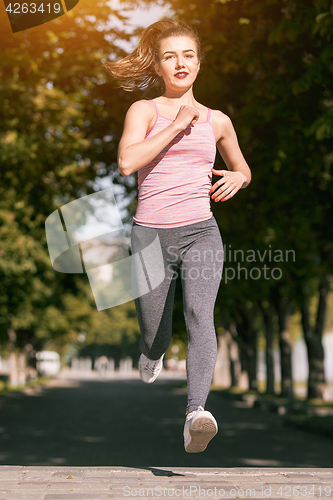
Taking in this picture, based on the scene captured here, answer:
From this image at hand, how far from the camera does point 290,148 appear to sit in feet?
39.6

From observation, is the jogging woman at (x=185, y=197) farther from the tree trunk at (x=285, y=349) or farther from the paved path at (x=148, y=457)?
the tree trunk at (x=285, y=349)

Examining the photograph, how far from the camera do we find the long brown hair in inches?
151

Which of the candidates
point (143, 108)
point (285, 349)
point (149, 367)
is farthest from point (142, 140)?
point (285, 349)

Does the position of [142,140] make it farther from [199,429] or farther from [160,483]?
[160,483]

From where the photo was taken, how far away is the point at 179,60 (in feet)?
12.1

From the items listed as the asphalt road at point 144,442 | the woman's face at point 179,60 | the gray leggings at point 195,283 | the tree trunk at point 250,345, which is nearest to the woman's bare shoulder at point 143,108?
the woman's face at point 179,60

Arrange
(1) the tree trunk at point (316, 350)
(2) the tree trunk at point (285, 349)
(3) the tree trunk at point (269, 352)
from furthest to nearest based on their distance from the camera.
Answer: (3) the tree trunk at point (269, 352)
(2) the tree trunk at point (285, 349)
(1) the tree trunk at point (316, 350)

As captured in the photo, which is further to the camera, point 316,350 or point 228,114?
point 316,350

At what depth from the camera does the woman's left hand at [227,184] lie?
3646 mm

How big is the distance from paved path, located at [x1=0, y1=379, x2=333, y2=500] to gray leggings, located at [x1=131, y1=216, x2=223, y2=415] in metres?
0.69

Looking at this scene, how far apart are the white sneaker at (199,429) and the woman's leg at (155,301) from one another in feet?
1.87

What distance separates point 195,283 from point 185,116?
84 cm

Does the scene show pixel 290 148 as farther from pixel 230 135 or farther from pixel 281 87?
pixel 230 135

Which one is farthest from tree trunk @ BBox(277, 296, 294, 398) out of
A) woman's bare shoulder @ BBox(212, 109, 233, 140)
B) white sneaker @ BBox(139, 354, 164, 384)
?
woman's bare shoulder @ BBox(212, 109, 233, 140)
